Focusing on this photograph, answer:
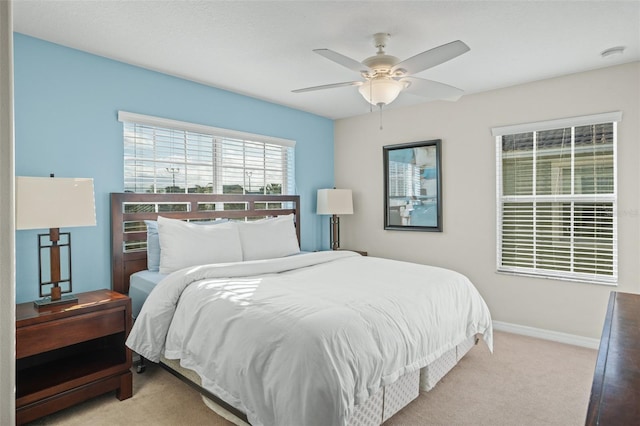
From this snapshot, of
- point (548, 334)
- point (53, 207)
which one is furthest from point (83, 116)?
point (548, 334)

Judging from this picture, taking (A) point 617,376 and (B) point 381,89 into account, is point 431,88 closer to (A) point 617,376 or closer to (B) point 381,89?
(B) point 381,89

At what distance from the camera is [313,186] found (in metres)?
4.95

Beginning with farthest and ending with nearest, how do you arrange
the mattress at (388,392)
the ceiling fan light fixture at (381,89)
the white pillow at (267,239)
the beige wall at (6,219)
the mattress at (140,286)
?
the white pillow at (267,239), the mattress at (140,286), the ceiling fan light fixture at (381,89), the mattress at (388,392), the beige wall at (6,219)

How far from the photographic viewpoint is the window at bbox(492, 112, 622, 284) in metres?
3.30

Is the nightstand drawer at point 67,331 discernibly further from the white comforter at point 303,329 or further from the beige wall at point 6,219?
the beige wall at point 6,219

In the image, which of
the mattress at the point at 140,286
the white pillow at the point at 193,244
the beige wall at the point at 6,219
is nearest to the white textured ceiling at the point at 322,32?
the white pillow at the point at 193,244

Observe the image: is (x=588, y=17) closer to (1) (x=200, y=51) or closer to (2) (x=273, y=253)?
(1) (x=200, y=51)

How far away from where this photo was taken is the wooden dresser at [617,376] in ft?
2.80

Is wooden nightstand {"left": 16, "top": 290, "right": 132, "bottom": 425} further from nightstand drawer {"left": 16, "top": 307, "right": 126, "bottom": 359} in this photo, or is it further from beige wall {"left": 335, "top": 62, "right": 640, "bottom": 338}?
beige wall {"left": 335, "top": 62, "right": 640, "bottom": 338}

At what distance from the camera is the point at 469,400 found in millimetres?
2451

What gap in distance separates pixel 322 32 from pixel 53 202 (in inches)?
80.5

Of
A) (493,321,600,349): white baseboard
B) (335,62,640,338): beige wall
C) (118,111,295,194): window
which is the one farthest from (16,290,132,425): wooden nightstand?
(493,321,600,349): white baseboard

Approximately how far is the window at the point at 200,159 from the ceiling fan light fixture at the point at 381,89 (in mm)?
1826

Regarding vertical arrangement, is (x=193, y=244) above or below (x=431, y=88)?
below
